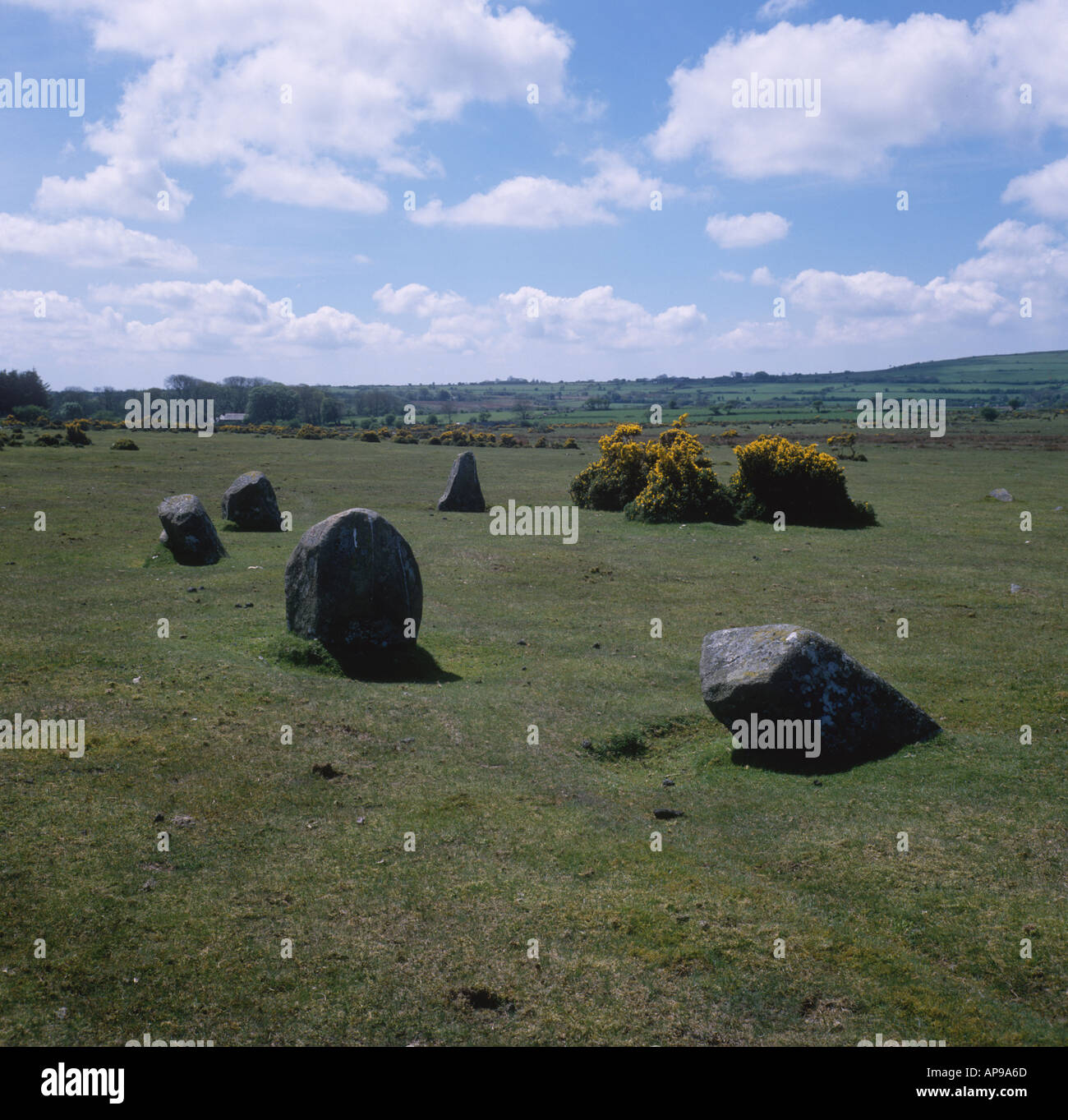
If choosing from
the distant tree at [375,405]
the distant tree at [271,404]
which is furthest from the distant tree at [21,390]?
the distant tree at [375,405]

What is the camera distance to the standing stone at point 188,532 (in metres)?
24.2

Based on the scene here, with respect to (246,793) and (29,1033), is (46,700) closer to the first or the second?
(246,793)

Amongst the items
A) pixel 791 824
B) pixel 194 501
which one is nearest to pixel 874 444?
pixel 194 501

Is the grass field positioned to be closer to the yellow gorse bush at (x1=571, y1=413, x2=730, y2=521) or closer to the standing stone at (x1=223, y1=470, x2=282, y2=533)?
the standing stone at (x1=223, y1=470, x2=282, y2=533)

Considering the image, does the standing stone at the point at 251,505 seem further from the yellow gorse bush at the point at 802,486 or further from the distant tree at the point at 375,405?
the distant tree at the point at 375,405

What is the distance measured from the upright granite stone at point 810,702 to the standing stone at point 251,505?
2253cm

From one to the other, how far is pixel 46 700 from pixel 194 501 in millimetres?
12798

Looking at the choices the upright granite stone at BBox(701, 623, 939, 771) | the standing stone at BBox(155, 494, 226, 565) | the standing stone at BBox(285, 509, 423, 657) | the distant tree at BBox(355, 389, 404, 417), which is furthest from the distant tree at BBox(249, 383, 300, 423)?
the upright granite stone at BBox(701, 623, 939, 771)

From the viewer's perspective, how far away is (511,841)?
9.59 metres

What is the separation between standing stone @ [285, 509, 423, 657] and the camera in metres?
15.1

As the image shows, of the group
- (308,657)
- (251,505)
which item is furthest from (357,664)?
(251,505)

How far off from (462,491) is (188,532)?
14.4m
